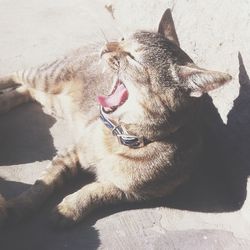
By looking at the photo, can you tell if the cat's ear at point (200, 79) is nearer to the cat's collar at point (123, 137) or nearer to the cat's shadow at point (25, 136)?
the cat's collar at point (123, 137)

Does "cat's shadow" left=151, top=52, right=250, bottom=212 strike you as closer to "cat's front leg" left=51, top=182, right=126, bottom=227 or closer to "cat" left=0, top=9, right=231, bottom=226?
"cat" left=0, top=9, right=231, bottom=226

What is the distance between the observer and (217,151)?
4.28 meters

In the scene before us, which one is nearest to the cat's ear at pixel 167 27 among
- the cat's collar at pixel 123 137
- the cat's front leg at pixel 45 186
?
the cat's collar at pixel 123 137

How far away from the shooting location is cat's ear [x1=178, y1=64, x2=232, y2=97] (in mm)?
3418

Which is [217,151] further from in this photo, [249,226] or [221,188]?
[249,226]

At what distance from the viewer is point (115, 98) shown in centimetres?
390

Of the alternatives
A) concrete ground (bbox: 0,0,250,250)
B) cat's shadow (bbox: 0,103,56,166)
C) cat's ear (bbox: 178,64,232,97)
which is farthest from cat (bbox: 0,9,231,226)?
cat's shadow (bbox: 0,103,56,166)

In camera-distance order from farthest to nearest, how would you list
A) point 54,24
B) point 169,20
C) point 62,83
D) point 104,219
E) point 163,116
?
1. point 54,24
2. point 62,83
3. point 169,20
4. point 104,219
5. point 163,116

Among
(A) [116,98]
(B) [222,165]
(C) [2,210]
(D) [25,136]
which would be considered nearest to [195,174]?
(B) [222,165]

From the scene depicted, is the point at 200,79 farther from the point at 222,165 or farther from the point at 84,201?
the point at 84,201

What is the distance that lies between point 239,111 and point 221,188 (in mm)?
665

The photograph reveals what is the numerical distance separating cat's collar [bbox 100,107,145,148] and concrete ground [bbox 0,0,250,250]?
519 millimetres

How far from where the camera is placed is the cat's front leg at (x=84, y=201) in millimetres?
3715

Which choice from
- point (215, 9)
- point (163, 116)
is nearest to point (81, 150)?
point (163, 116)
